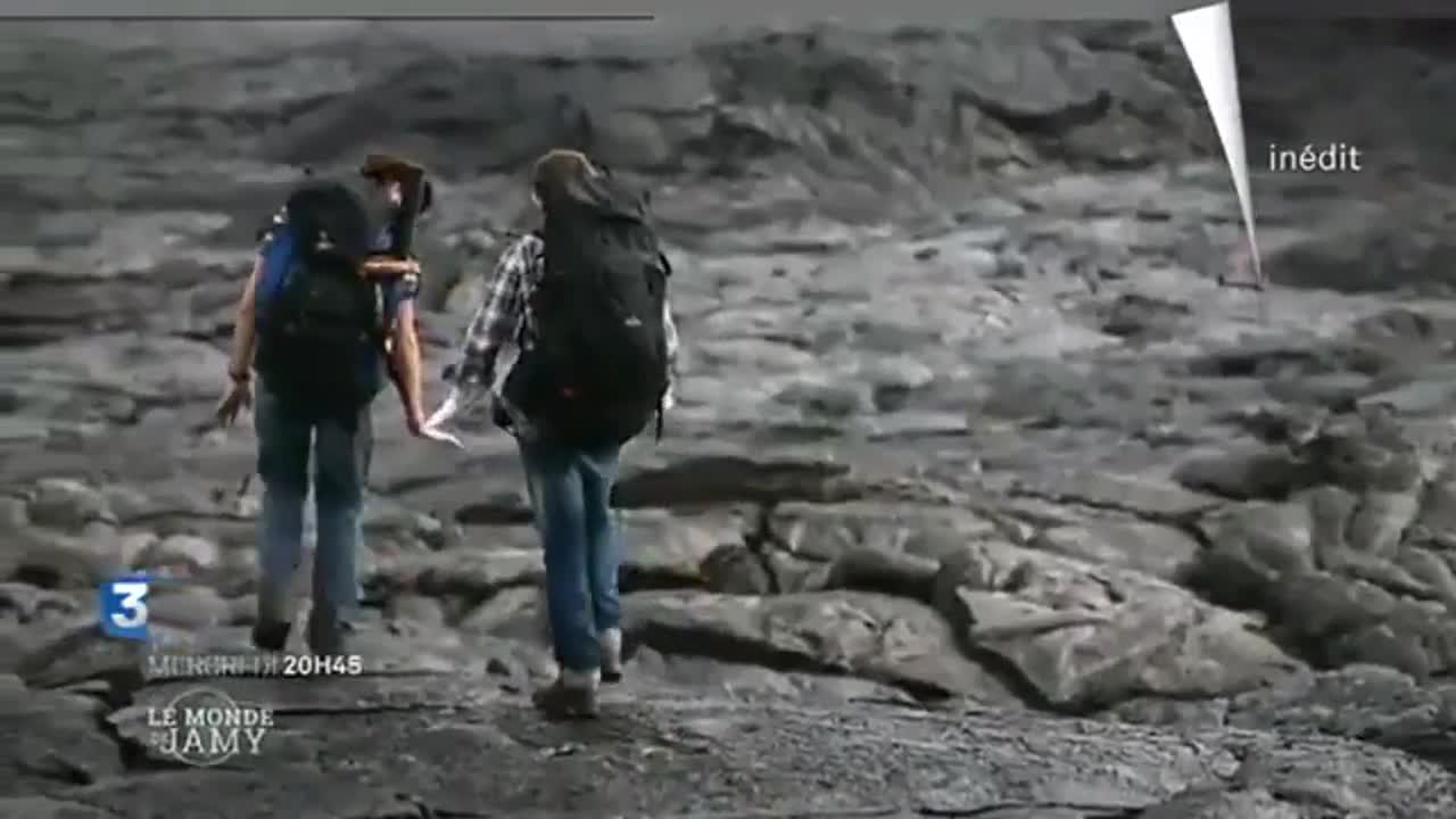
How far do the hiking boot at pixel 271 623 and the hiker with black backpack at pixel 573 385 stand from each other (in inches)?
8.3

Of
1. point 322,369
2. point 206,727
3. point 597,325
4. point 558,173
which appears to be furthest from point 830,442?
point 206,727

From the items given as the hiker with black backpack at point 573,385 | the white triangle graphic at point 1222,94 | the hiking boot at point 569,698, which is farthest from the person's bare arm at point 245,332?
the white triangle graphic at point 1222,94

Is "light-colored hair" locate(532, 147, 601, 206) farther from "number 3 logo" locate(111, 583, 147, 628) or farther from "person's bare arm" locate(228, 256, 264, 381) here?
"number 3 logo" locate(111, 583, 147, 628)

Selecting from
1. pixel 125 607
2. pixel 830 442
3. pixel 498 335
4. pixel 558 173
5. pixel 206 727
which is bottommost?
pixel 206 727

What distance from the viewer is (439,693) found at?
1417 millimetres

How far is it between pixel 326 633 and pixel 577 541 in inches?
9.2

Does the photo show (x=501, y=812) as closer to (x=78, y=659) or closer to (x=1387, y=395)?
(x=78, y=659)

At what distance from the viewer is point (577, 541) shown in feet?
4.72

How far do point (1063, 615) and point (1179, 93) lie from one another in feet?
1.64

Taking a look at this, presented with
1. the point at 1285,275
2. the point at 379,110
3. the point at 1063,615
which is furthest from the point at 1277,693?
the point at 379,110

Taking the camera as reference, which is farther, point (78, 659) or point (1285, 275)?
point (1285, 275)

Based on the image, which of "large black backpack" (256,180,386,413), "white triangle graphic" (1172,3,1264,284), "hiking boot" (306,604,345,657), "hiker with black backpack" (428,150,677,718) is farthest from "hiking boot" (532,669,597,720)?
"white triangle graphic" (1172,3,1264,284)

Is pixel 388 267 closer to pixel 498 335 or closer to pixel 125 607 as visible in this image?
pixel 498 335

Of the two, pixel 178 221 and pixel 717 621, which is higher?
pixel 178 221
